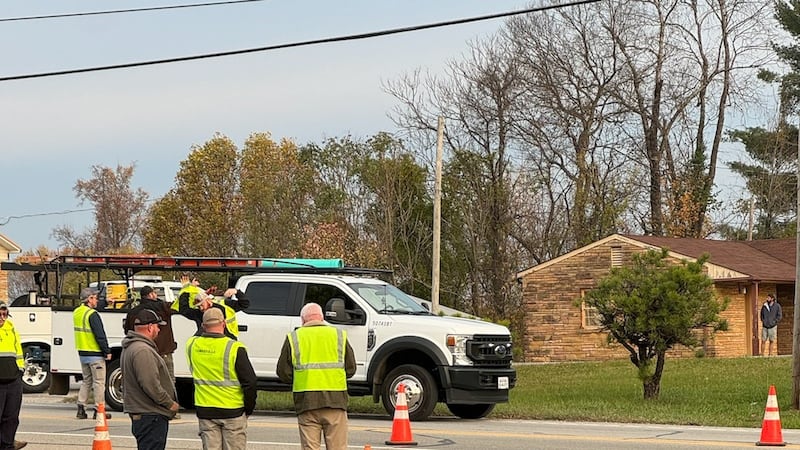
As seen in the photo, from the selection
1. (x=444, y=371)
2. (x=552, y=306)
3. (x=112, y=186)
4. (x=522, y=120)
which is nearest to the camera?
(x=444, y=371)

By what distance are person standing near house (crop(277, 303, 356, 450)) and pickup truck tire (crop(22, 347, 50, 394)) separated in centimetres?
1647

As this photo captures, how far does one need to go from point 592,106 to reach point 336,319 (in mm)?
31823

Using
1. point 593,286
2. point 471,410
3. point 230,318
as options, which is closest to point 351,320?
point 471,410

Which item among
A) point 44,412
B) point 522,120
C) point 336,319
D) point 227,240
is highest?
point 522,120

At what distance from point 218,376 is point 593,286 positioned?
28.4m

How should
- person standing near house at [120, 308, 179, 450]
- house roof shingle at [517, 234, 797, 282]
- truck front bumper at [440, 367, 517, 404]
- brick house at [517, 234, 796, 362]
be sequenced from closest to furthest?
person standing near house at [120, 308, 179, 450], truck front bumper at [440, 367, 517, 404], brick house at [517, 234, 796, 362], house roof shingle at [517, 234, 797, 282]

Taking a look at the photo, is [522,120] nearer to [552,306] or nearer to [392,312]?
[552,306]

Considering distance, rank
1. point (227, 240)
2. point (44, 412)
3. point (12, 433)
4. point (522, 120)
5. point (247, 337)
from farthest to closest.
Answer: point (227, 240)
point (522, 120)
point (44, 412)
point (247, 337)
point (12, 433)

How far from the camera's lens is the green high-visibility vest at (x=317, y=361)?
11.1 meters

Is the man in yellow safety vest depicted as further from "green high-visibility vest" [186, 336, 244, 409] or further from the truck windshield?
the truck windshield

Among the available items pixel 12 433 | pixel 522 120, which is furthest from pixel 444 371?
pixel 522 120

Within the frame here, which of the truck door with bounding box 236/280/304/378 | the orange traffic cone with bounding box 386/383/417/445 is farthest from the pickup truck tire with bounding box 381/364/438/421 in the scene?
the orange traffic cone with bounding box 386/383/417/445

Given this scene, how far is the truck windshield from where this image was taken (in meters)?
18.8

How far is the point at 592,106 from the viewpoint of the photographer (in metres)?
48.6
